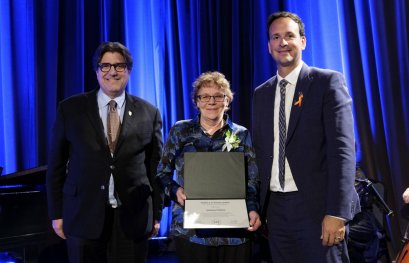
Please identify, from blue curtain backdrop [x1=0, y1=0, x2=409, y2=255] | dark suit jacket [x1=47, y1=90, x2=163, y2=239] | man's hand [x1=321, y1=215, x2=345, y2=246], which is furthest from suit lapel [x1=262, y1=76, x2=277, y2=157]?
blue curtain backdrop [x1=0, y1=0, x2=409, y2=255]

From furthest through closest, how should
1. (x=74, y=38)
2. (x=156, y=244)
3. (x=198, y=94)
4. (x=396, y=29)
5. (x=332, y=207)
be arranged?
(x=156, y=244), (x=74, y=38), (x=396, y=29), (x=198, y=94), (x=332, y=207)

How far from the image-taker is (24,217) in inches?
118

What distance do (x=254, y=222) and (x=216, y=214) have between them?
0.20m

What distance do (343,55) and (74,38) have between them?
254cm

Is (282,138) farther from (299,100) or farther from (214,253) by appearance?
(214,253)

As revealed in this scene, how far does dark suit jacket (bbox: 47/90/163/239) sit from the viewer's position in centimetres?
225

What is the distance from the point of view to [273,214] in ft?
6.81

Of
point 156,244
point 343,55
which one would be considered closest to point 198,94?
point 343,55

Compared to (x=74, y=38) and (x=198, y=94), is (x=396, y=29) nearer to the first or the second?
(x=198, y=94)

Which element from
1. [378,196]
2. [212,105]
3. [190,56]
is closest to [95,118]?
[212,105]

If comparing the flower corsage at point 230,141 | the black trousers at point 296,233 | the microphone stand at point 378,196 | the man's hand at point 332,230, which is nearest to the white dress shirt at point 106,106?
the flower corsage at point 230,141

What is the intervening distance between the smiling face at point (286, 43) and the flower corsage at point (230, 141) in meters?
0.40

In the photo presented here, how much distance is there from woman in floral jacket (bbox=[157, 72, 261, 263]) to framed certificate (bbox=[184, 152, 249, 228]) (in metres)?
0.07

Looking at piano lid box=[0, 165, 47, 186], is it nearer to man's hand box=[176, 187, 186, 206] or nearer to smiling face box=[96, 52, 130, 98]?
smiling face box=[96, 52, 130, 98]
